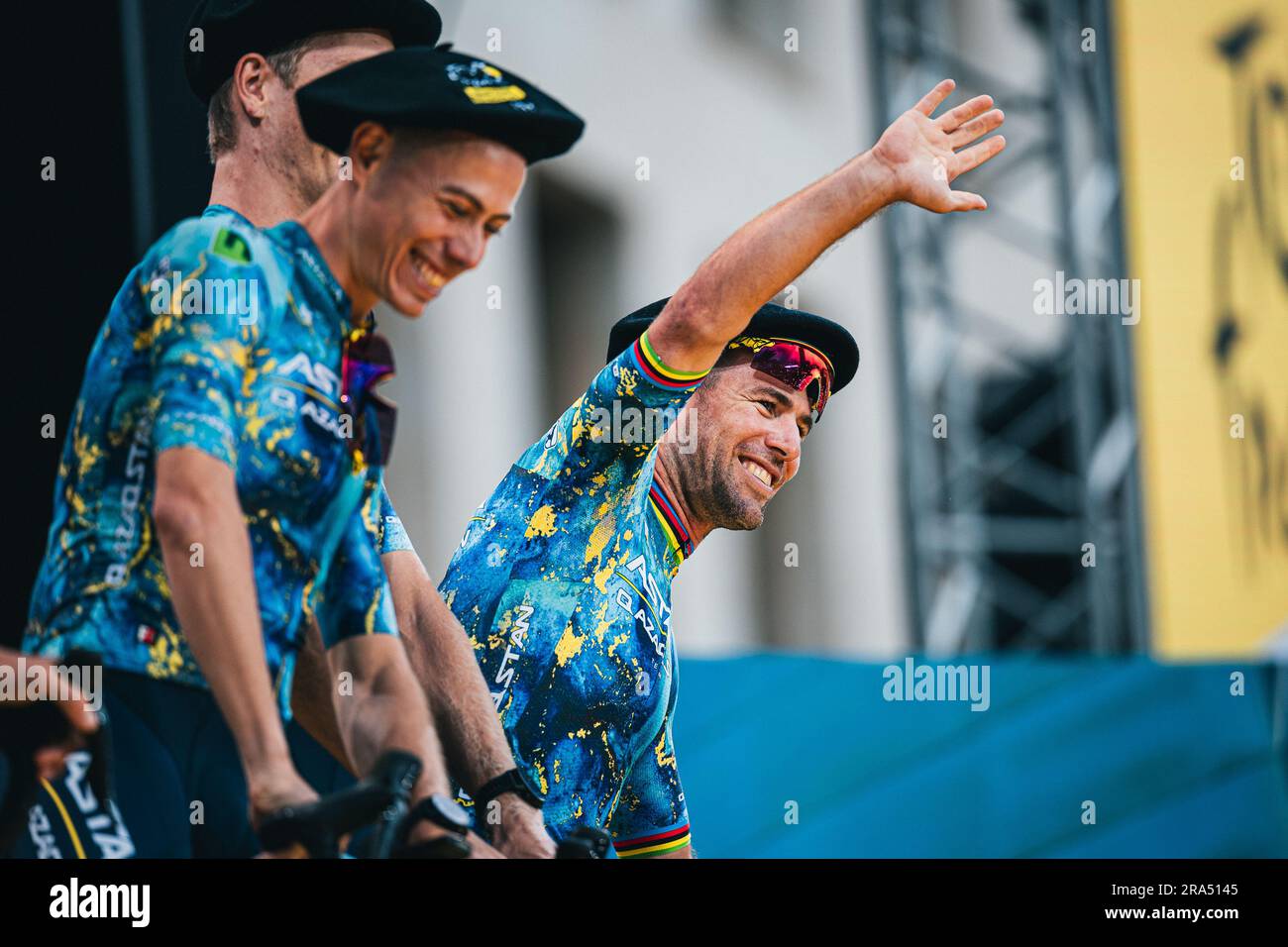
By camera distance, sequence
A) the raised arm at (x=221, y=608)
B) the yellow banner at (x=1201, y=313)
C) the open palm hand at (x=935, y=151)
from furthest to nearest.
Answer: the yellow banner at (x=1201, y=313) → the open palm hand at (x=935, y=151) → the raised arm at (x=221, y=608)

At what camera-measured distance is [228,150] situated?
3270mm

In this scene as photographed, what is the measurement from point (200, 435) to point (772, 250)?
0.97 meters

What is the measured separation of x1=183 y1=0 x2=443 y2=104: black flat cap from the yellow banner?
5062 millimetres

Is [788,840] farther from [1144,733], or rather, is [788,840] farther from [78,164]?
[78,164]

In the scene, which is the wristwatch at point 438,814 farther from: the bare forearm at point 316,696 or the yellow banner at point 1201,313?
the yellow banner at point 1201,313

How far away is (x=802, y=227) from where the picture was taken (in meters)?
3.16

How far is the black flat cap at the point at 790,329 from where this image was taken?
12.3ft

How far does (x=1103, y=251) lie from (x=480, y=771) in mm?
5343

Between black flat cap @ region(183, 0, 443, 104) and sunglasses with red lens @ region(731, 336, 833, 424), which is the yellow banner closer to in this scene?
sunglasses with red lens @ region(731, 336, 833, 424)

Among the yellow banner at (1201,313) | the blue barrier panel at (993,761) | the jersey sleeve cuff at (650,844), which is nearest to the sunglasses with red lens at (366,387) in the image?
the jersey sleeve cuff at (650,844)

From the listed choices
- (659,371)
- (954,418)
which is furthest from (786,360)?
(954,418)

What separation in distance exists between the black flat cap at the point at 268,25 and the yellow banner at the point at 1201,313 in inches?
199

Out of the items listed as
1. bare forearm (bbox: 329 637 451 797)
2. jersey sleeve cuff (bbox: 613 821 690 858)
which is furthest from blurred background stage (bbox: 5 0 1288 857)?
bare forearm (bbox: 329 637 451 797)

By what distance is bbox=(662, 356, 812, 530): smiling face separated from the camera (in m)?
3.76
